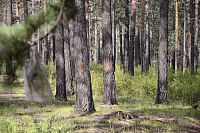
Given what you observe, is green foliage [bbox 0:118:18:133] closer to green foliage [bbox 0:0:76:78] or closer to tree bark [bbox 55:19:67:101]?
green foliage [bbox 0:0:76:78]

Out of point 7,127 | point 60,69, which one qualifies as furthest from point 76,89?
point 7,127

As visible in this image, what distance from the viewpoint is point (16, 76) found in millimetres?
4555

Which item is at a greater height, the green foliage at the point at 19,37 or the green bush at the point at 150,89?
the green foliage at the point at 19,37

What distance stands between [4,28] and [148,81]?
1255 cm

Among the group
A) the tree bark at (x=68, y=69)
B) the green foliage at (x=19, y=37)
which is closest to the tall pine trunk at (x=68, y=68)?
the tree bark at (x=68, y=69)

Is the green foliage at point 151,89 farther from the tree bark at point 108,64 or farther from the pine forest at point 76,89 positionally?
the tree bark at point 108,64

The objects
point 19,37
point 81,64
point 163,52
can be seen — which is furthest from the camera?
point 163,52

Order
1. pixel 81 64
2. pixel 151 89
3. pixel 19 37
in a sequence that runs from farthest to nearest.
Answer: pixel 151 89 < pixel 81 64 < pixel 19 37

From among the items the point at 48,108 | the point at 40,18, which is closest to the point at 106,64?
the point at 48,108

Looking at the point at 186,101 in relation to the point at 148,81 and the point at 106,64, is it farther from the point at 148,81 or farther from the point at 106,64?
the point at 106,64

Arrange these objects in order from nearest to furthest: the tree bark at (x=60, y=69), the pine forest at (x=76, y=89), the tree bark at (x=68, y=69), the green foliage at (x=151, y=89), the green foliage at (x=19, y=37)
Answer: the green foliage at (x=19, y=37) → the pine forest at (x=76, y=89) → the tree bark at (x=60, y=69) → the green foliage at (x=151, y=89) → the tree bark at (x=68, y=69)

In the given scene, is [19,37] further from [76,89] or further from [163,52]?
[163,52]

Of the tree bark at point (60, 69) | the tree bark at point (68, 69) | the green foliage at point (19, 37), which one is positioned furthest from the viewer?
the tree bark at point (68, 69)

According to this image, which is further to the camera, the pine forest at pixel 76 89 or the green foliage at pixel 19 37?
the pine forest at pixel 76 89
